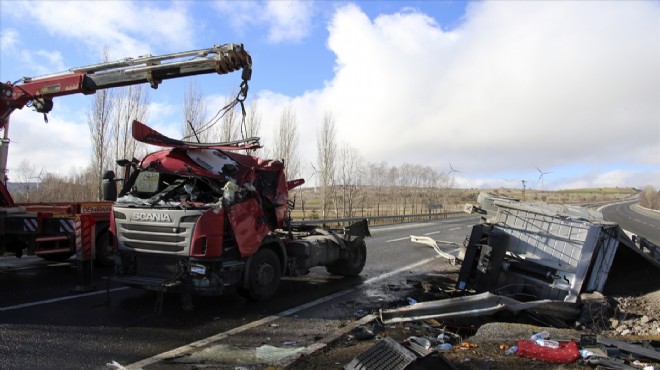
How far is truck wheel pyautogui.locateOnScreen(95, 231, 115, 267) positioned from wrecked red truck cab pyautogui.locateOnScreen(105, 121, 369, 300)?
372 centimetres

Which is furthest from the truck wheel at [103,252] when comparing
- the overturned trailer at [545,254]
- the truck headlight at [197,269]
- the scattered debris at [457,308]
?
the overturned trailer at [545,254]

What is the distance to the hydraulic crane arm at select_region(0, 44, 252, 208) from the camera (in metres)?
8.38

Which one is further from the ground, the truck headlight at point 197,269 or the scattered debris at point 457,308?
the scattered debris at point 457,308

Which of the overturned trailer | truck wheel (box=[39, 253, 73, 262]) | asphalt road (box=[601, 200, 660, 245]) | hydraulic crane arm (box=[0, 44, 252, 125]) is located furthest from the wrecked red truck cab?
asphalt road (box=[601, 200, 660, 245])

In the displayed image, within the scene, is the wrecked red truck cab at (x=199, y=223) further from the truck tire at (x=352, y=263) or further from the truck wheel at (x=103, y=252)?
the truck wheel at (x=103, y=252)

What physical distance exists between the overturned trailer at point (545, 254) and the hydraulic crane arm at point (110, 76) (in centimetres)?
530

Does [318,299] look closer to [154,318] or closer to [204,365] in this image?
[154,318]

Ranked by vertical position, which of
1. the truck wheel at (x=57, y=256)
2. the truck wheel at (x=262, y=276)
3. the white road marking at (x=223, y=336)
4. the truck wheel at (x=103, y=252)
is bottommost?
the truck wheel at (x=57, y=256)

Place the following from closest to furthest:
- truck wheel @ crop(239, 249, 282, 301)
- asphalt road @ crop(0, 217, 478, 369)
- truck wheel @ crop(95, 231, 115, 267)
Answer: asphalt road @ crop(0, 217, 478, 369) < truck wheel @ crop(239, 249, 282, 301) < truck wheel @ crop(95, 231, 115, 267)

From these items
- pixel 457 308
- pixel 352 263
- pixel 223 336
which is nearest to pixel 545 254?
pixel 457 308

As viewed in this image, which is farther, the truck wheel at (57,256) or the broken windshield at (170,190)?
the truck wheel at (57,256)

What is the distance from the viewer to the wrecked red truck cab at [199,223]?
21.5 ft

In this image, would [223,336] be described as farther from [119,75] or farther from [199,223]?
[119,75]

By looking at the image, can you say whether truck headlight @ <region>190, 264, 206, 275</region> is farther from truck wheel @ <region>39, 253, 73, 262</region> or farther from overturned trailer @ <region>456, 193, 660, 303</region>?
truck wheel @ <region>39, 253, 73, 262</region>
